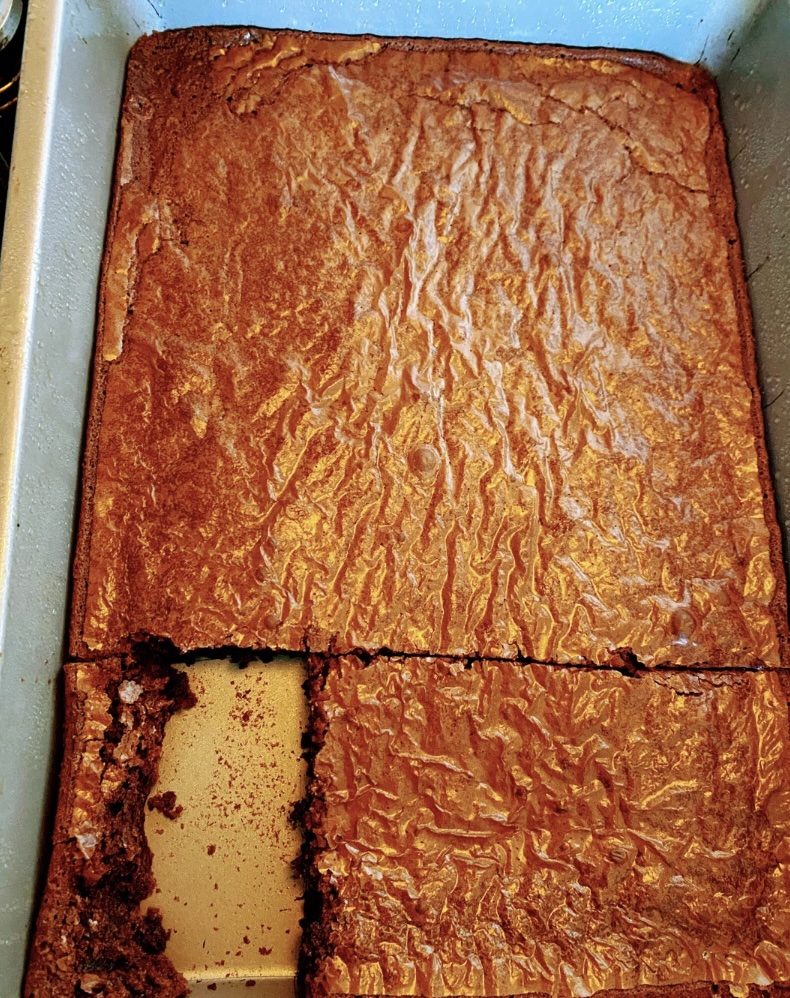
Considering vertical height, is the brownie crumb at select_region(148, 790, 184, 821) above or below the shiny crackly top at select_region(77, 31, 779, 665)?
below

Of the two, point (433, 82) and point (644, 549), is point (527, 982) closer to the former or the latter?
point (644, 549)

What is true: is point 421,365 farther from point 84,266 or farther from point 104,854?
point 104,854

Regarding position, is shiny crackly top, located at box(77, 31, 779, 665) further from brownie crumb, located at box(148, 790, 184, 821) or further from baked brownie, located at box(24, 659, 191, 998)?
brownie crumb, located at box(148, 790, 184, 821)

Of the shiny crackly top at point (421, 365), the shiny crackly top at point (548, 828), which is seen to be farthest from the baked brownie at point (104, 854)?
the shiny crackly top at point (548, 828)

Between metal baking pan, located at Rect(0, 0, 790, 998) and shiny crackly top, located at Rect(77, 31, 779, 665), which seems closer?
metal baking pan, located at Rect(0, 0, 790, 998)

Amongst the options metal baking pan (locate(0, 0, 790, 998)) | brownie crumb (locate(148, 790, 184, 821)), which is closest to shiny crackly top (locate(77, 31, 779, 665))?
metal baking pan (locate(0, 0, 790, 998))

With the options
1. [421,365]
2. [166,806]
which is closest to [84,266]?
[421,365]

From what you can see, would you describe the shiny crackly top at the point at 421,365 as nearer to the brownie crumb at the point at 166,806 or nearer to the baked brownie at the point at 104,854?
the baked brownie at the point at 104,854
